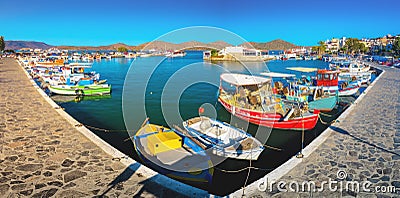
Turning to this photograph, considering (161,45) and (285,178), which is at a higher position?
(161,45)

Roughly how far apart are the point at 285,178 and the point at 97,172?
12.0 ft

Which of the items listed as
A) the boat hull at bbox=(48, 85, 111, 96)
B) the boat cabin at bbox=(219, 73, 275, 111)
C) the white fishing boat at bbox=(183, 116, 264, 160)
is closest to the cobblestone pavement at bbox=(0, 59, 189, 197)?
the white fishing boat at bbox=(183, 116, 264, 160)

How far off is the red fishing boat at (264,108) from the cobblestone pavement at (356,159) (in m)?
2.54

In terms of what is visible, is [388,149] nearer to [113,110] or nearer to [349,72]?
[113,110]

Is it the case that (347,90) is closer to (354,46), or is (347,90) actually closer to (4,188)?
(4,188)

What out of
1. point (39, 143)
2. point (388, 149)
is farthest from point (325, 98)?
point (39, 143)

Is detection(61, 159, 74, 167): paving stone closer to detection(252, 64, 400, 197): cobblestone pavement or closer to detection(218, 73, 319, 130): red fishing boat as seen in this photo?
detection(252, 64, 400, 197): cobblestone pavement

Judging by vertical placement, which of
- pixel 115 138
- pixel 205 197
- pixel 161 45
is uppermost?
pixel 161 45

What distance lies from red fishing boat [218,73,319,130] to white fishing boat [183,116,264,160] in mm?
3365

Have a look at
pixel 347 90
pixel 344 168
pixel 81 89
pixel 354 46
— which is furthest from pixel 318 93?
pixel 354 46

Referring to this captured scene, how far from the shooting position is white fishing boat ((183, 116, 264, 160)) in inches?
319

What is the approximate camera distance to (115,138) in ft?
36.6

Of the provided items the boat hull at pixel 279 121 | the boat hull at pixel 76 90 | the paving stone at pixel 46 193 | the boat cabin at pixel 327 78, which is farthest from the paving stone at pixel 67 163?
the boat cabin at pixel 327 78

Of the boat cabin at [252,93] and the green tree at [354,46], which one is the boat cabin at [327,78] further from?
the green tree at [354,46]
